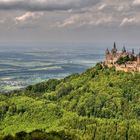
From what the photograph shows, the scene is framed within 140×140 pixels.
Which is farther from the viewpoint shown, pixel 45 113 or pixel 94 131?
pixel 45 113

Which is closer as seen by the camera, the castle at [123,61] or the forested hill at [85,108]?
the forested hill at [85,108]

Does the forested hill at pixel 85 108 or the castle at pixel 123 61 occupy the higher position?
the castle at pixel 123 61

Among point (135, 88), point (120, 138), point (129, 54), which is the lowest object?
point (120, 138)

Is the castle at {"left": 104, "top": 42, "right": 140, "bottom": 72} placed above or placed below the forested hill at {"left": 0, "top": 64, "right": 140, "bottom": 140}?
above

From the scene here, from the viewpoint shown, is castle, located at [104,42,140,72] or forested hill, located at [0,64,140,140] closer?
forested hill, located at [0,64,140,140]

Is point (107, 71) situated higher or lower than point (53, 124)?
higher

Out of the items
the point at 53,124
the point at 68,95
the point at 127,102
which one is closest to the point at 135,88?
the point at 127,102

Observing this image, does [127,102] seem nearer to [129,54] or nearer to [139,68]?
[139,68]
